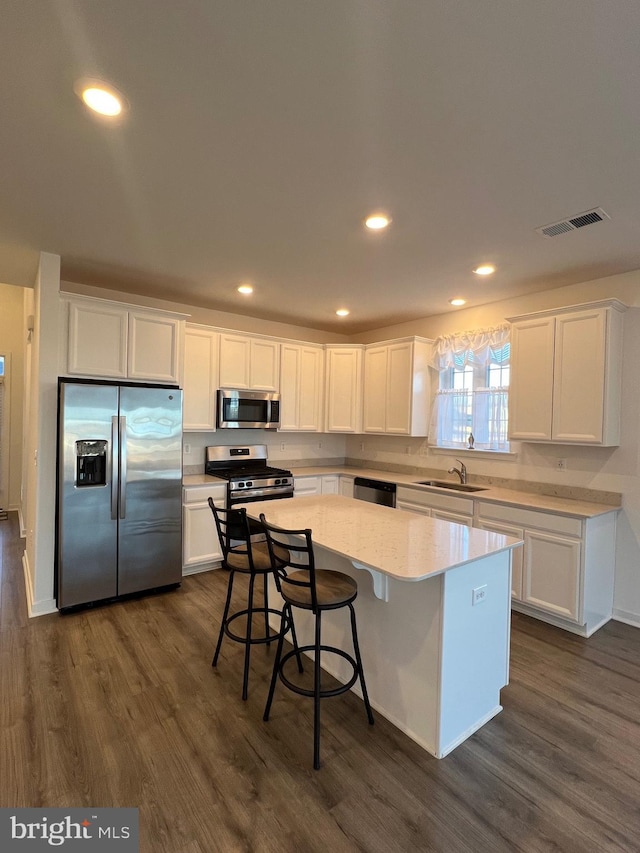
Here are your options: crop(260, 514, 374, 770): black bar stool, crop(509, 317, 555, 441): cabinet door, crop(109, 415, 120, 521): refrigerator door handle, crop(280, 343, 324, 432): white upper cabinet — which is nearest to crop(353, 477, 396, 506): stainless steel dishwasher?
crop(280, 343, 324, 432): white upper cabinet

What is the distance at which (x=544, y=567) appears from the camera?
328 cm

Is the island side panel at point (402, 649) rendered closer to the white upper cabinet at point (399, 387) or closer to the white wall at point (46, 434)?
the white wall at point (46, 434)

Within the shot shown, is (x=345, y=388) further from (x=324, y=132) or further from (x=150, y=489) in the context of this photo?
(x=324, y=132)

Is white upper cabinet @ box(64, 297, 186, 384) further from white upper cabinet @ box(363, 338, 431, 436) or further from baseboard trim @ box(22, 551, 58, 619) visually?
white upper cabinet @ box(363, 338, 431, 436)

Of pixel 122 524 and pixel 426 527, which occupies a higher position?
pixel 426 527

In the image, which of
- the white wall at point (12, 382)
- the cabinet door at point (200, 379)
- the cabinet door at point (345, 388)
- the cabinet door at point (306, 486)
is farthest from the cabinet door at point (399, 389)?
the white wall at point (12, 382)

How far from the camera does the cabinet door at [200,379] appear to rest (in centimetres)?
436

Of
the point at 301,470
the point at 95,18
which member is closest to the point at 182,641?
the point at 301,470

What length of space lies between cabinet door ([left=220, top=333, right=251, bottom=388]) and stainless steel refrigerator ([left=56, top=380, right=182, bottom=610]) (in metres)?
0.88

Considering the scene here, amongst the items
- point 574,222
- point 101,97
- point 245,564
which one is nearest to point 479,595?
point 245,564

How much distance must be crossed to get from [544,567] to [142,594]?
3376mm

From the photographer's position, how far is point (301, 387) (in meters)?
5.24

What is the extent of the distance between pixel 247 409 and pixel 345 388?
1.34 m

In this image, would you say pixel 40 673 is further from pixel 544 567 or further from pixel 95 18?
pixel 544 567
